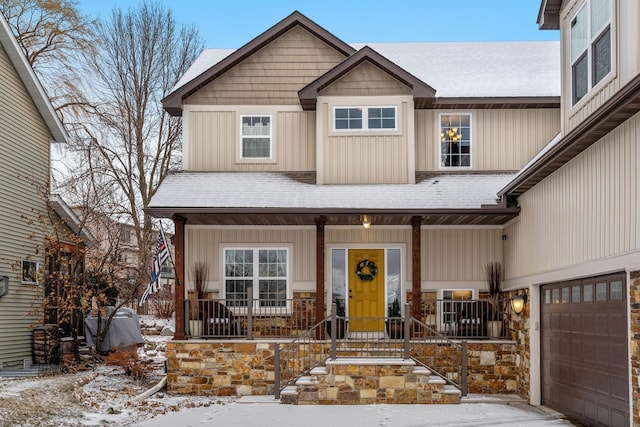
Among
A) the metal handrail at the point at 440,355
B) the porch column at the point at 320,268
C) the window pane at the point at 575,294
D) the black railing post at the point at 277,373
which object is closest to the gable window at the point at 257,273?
the porch column at the point at 320,268

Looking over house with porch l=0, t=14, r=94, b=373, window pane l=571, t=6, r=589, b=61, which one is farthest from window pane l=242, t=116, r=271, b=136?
window pane l=571, t=6, r=589, b=61

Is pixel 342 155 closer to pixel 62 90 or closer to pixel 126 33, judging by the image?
pixel 62 90

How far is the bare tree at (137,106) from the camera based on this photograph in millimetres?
27906

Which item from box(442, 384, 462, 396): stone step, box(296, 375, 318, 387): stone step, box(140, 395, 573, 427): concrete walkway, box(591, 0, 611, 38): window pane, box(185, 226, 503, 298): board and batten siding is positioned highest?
box(591, 0, 611, 38): window pane

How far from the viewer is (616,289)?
986cm

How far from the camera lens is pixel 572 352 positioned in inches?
458

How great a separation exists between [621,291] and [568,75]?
3.99 meters

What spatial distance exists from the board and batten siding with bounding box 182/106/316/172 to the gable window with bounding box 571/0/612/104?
7001 millimetres

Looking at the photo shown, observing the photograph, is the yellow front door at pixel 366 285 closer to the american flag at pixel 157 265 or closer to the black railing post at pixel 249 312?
the black railing post at pixel 249 312

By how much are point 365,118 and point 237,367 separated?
6.12 m

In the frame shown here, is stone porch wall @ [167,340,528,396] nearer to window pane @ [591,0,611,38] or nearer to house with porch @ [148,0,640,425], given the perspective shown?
house with porch @ [148,0,640,425]

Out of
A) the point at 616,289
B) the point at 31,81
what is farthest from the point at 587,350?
the point at 31,81

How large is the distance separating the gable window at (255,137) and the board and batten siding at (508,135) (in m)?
3.52

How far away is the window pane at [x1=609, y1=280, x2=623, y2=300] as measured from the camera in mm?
9719
